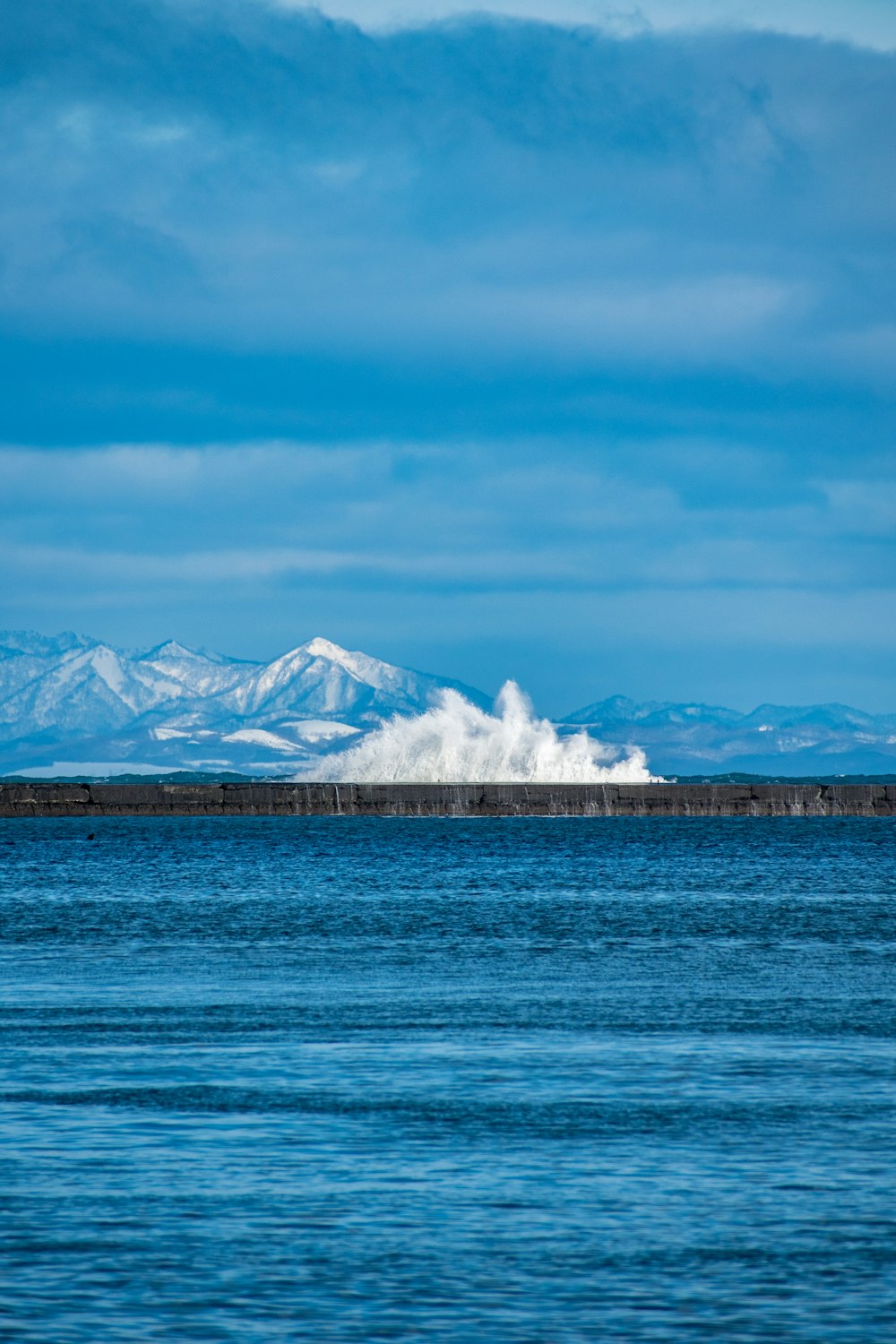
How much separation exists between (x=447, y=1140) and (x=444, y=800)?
407 ft

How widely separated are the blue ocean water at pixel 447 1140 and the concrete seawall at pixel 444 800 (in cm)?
10086

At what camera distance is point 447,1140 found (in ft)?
48.2

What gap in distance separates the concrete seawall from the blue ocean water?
100855 millimetres

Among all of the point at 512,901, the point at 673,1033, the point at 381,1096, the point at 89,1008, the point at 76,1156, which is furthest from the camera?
the point at 512,901

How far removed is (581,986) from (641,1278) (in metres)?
15.8

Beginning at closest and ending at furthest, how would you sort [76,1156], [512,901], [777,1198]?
1. [777,1198]
2. [76,1156]
3. [512,901]

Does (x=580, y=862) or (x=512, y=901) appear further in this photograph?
(x=580, y=862)

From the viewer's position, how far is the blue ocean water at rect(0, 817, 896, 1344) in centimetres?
1043

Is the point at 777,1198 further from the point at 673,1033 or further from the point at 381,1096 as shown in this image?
the point at 673,1033

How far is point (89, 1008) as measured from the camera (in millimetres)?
23562

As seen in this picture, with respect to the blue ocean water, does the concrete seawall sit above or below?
above

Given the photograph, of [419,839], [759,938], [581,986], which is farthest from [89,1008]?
[419,839]

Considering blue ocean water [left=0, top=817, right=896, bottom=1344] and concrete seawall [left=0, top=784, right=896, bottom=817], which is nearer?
blue ocean water [left=0, top=817, right=896, bottom=1344]

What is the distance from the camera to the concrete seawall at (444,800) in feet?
440
